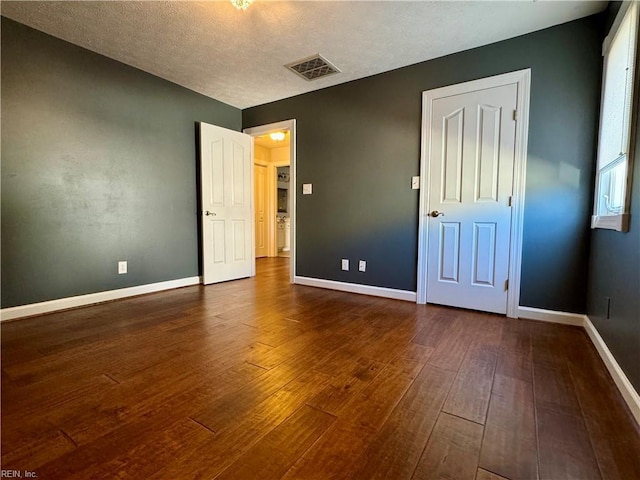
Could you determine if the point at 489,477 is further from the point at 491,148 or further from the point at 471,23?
the point at 471,23

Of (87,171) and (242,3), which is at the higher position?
(242,3)

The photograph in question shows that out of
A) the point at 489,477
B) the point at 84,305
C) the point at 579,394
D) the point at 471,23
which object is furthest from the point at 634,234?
the point at 84,305

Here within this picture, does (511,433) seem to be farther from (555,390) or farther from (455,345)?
(455,345)

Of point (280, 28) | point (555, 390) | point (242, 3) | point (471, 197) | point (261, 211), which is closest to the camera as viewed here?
point (555, 390)

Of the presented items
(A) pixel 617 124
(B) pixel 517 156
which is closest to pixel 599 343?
(A) pixel 617 124

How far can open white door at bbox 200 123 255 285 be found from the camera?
3.68m

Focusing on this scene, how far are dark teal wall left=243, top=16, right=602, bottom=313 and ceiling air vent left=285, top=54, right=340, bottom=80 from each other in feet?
1.15

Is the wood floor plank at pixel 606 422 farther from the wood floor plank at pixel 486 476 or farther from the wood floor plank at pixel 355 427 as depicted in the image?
the wood floor plank at pixel 355 427

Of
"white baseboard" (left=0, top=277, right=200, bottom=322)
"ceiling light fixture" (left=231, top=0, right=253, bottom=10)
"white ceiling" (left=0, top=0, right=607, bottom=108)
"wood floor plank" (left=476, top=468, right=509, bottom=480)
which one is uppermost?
"white ceiling" (left=0, top=0, right=607, bottom=108)

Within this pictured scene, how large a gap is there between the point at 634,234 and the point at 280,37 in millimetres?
2671

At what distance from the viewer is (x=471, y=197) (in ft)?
8.79

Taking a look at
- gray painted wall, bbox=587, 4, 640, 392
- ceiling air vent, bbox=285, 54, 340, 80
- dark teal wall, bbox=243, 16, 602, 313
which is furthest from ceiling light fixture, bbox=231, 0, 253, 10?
gray painted wall, bbox=587, 4, 640, 392

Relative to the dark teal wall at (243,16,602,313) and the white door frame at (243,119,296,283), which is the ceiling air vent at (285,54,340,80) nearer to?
the dark teal wall at (243,16,602,313)

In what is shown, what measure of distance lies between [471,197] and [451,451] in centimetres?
217
